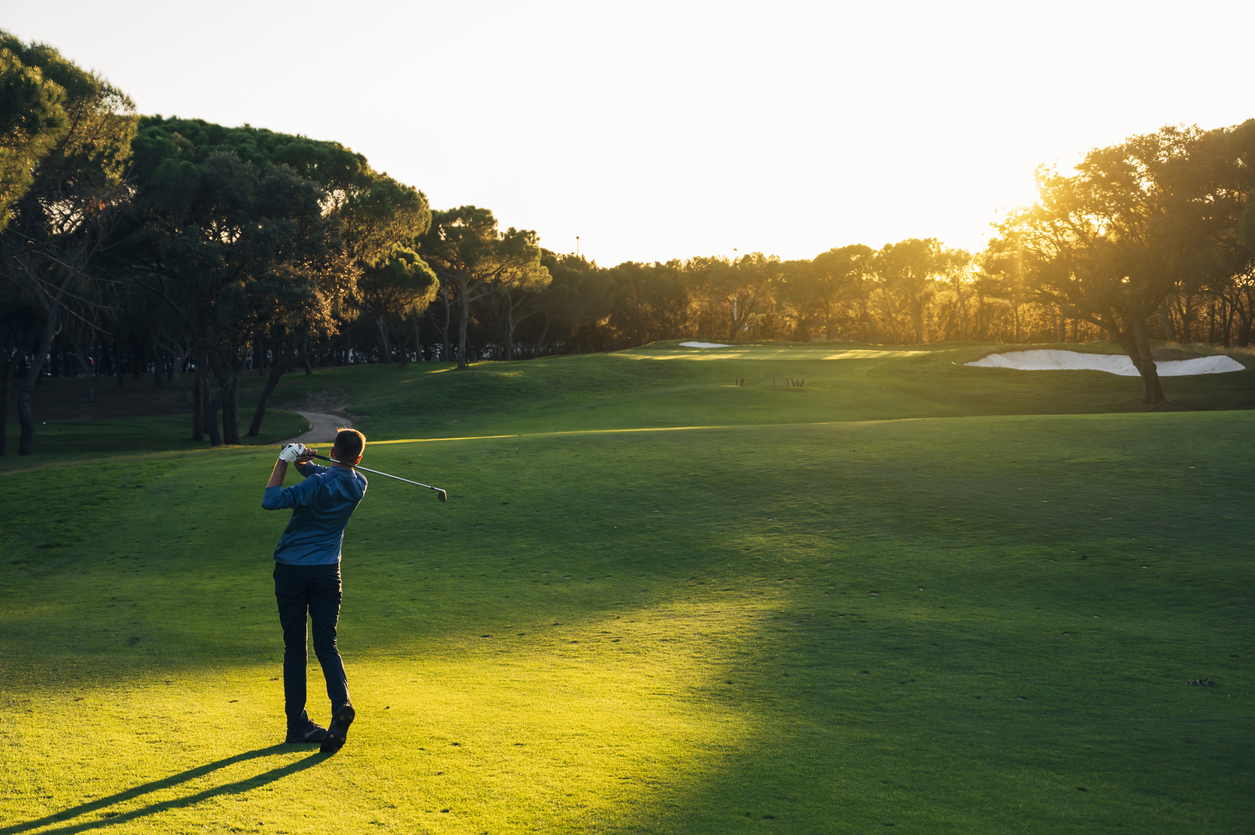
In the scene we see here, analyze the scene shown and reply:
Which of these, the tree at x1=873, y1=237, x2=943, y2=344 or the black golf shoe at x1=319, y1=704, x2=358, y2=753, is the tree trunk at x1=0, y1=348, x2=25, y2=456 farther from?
the tree at x1=873, y1=237, x2=943, y2=344

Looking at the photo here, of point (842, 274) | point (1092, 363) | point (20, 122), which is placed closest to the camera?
point (20, 122)

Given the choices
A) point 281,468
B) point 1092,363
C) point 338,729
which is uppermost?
point 1092,363

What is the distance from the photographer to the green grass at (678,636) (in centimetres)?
539

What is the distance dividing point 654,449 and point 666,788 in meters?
15.7

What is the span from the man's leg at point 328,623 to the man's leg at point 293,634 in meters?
0.10

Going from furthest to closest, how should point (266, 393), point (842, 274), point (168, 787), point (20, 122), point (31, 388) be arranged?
point (842, 274)
point (266, 393)
point (31, 388)
point (20, 122)
point (168, 787)

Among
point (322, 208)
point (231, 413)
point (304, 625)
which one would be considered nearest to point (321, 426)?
point (231, 413)

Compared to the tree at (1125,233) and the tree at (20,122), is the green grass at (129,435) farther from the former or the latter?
the tree at (1125,233)

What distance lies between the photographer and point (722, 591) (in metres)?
12.1

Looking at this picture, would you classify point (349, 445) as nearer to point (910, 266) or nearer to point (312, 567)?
point (312, 567)

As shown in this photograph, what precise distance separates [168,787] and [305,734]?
1140 millimetres

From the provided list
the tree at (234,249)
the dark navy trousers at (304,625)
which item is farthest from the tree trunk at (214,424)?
the dark navy trousers at (304,625)

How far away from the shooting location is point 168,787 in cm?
539

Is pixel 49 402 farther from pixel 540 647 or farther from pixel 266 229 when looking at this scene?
pixel 540 647
